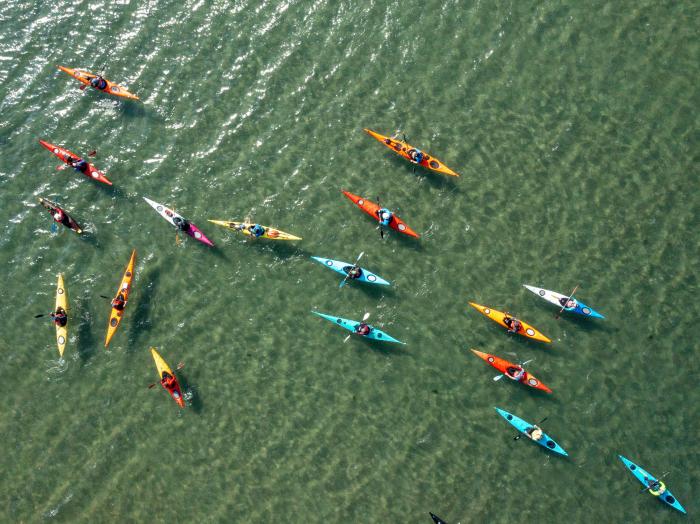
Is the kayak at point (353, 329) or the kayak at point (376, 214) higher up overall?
the kayak at point (376, 214)

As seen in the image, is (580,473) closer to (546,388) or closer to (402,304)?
(546,388)

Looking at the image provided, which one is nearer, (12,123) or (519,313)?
(519,313)

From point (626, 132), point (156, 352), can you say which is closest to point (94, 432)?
point (156, 352)

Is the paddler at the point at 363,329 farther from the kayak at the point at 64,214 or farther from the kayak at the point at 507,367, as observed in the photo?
the kayak at the point at 64,214

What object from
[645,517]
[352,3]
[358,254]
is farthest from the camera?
[352,3]

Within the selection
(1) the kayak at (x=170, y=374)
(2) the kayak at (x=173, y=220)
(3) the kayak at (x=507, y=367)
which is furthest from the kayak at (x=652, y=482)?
(2) the kayak at (x=173, y=220)
